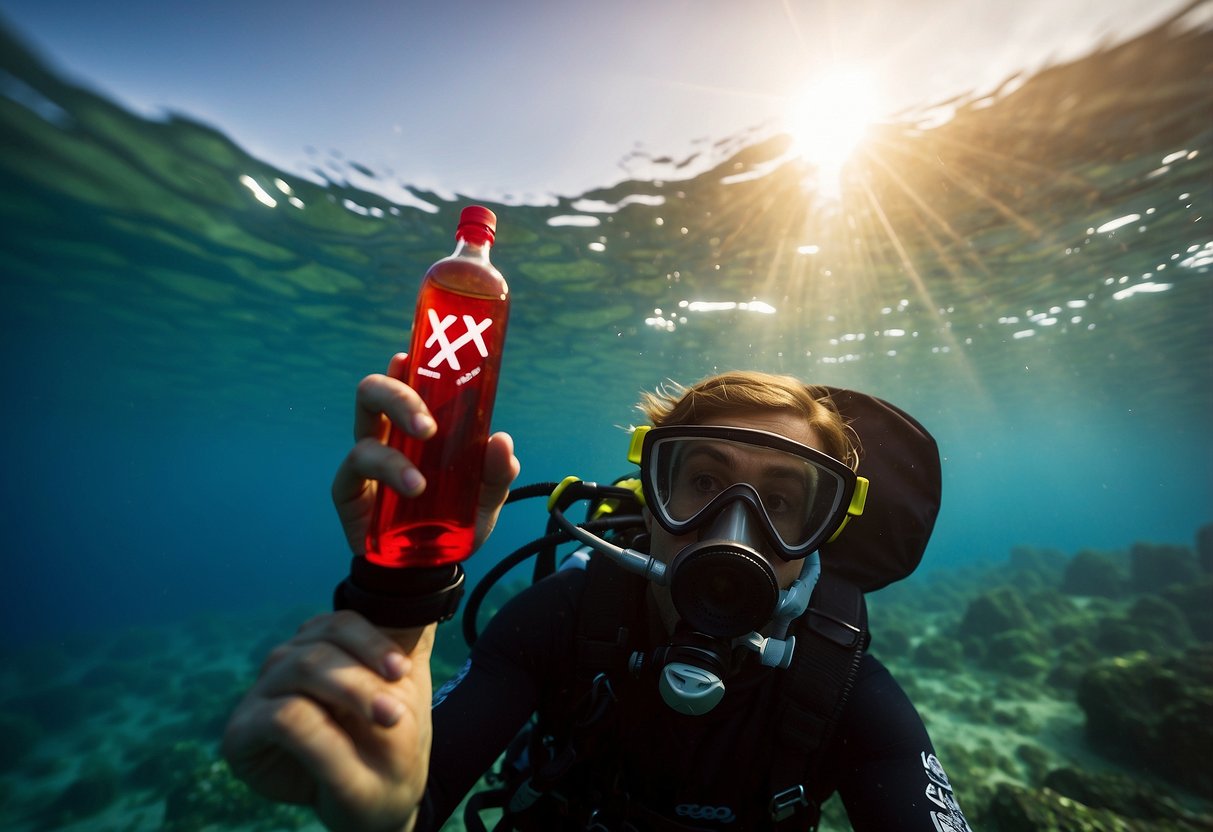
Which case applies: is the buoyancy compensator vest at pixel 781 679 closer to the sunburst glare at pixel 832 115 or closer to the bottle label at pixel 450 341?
the bottle label at pixel 450 341

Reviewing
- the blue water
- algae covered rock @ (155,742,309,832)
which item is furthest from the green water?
algae covered rock @ (155,742,309,832)

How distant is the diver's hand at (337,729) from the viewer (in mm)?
1153

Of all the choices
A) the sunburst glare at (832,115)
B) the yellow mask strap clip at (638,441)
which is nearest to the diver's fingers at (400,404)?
the yellow mask strap clip at (638,441)

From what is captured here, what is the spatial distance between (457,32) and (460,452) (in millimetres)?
8137

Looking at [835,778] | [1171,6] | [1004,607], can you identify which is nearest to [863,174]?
[1171,6]

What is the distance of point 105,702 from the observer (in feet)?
51.1

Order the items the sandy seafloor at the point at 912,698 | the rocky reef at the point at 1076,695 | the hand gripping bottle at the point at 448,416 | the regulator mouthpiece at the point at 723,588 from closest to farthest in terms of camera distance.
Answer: the hand gripping bottle at the point at 448,416 → the regulator mouthpiece at the point at 723,588 → the rocky reef at the point at 1076,695 → the sandy seafloor at the point at 912,698

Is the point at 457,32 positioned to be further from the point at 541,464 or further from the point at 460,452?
the point at 541,464

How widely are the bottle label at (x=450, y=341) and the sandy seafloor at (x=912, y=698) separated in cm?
903

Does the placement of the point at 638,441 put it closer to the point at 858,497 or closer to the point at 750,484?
the point at 750,484

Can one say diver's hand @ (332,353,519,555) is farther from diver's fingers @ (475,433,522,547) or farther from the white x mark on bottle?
the white x mark on bottle

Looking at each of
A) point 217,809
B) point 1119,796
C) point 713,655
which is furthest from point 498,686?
point 217,809

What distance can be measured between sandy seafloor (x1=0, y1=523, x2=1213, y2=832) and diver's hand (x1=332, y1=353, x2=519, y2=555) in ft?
28.3

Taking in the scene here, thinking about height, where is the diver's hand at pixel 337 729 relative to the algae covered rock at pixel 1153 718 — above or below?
above
